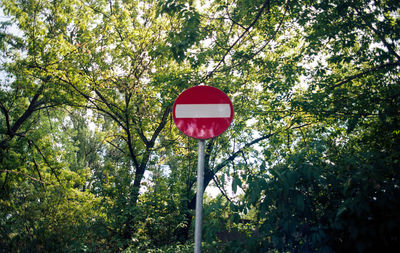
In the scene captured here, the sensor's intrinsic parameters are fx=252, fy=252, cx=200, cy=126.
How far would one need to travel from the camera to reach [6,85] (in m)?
8.28

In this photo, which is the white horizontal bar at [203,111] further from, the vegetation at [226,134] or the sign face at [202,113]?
the vegetation at [226,134]

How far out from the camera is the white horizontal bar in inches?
99.9

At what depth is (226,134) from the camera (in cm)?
927

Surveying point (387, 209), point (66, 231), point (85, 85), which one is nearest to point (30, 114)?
point (85, 85)

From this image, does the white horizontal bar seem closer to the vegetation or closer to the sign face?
the sign face

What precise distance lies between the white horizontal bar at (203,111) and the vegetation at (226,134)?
54 centimetres

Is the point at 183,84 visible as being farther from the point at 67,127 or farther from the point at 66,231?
the point at 67,127

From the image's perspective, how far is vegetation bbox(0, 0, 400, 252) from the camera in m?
2.29

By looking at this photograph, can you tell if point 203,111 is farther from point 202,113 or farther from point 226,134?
point 226,134

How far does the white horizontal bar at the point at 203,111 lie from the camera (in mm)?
2538

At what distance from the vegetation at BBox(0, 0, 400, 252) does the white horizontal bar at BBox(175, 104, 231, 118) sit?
539 mm

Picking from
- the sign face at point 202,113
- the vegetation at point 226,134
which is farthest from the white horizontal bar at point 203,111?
the vegetation at point 226,134

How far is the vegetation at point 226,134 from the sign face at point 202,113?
1.44ft

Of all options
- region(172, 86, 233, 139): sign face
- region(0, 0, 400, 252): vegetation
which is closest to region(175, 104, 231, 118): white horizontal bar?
region(172, 86, 233, 139): sign face
